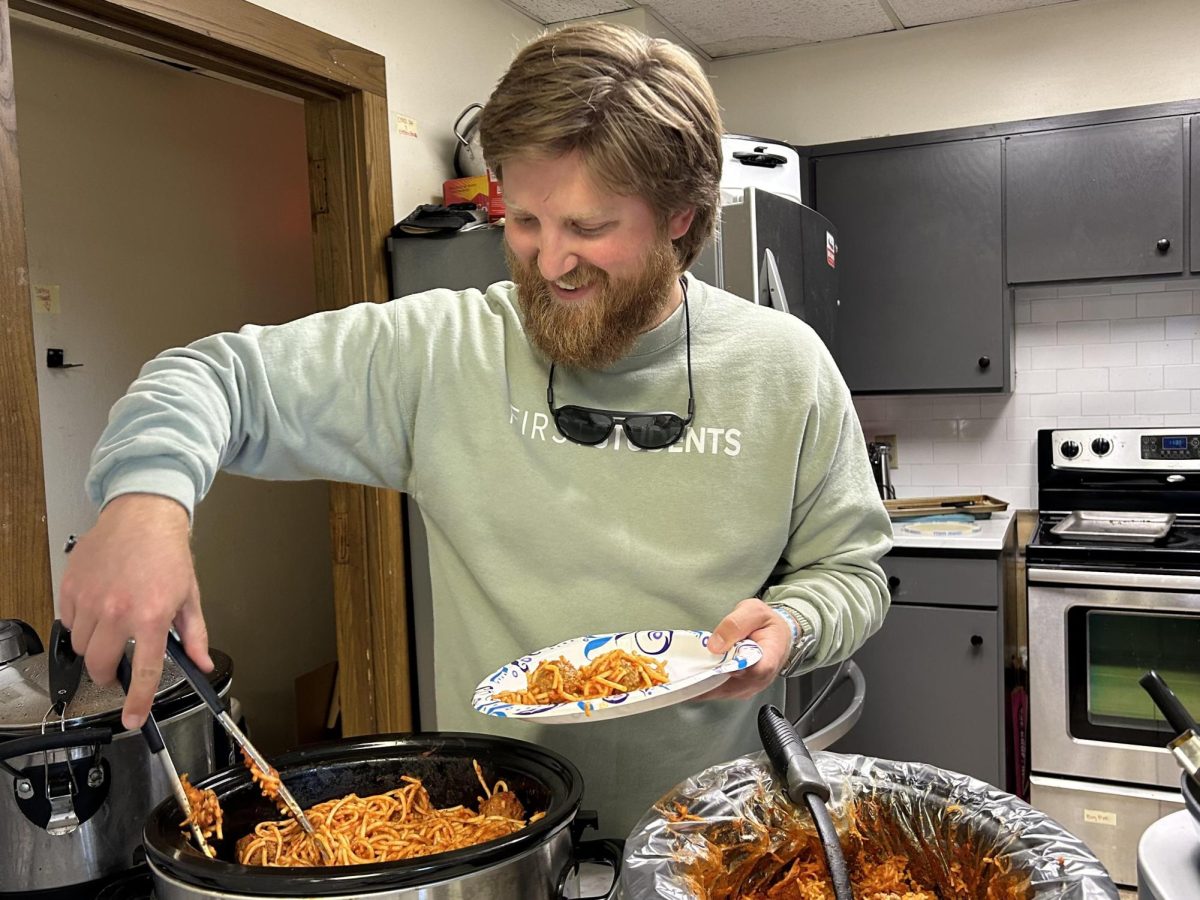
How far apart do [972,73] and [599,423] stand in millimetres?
3034

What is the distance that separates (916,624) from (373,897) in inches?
109

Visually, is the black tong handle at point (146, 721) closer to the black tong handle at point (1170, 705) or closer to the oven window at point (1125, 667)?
the black tong handle at point (1170, 705)

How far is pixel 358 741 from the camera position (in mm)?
1045

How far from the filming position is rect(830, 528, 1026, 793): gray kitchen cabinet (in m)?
3.17

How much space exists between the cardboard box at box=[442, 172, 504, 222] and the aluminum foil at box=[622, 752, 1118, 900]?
1.95 metres

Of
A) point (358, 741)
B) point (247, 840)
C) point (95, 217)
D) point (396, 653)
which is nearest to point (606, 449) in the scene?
point (358, 741)

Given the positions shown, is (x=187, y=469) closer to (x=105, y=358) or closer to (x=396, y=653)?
(x=396, y=653)

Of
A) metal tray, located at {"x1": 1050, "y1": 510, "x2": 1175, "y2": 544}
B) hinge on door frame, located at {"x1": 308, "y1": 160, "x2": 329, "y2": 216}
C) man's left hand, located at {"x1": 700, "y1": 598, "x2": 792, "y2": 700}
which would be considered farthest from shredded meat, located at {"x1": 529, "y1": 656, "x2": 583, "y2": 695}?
metal tray, located at {"x1": 1050, "y1": 510, "x2": 1175, "y2": 544}

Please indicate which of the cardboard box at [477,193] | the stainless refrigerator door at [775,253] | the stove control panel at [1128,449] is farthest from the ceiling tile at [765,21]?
the stove control panel at [1128,449]

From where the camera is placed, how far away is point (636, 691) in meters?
0.98

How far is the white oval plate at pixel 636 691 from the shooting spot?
3.04ft

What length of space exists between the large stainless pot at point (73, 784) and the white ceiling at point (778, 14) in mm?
2810

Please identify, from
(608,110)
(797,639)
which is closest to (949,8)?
(608,110)

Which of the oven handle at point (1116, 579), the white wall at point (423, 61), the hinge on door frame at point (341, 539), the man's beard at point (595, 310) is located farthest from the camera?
the oven handle at point (1116, 579)
